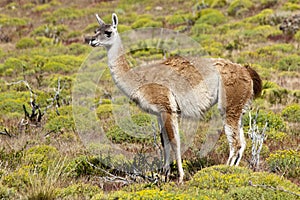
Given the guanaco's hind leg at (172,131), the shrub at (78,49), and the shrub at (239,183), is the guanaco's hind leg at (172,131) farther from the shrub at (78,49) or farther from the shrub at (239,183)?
the shrub at (78,49)

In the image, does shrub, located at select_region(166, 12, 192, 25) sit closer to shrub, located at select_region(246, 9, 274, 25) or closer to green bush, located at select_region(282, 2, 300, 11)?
shrub, located at select_region(246, 9, 274, 25)

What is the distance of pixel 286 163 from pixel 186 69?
2.03 meters

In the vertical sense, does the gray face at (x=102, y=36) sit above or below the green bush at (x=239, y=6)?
above

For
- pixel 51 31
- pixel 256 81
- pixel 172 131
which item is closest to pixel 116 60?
pixel 172 131

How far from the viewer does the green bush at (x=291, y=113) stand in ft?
32.3

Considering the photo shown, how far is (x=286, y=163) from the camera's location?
21.6 feet

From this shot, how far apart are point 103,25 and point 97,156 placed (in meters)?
2.12

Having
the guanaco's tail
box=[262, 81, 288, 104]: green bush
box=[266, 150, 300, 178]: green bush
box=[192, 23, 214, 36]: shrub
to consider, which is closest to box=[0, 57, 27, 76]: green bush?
box=[192, 23, 214, 36]: shrub

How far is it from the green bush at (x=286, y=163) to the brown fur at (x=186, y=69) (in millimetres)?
1614

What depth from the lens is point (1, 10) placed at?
40312mm

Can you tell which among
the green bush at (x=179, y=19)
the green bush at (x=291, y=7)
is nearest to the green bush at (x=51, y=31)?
the green bush at (x=179, y=19)

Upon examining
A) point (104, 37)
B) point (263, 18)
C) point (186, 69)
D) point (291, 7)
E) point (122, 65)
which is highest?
point (104, 37)

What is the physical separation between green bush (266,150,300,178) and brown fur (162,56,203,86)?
5.29 feet

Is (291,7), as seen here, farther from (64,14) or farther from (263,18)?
(64,14)
